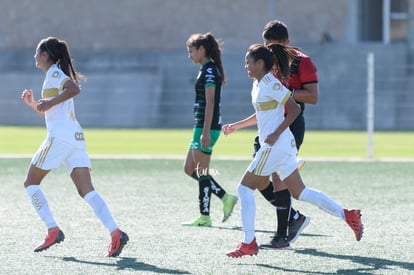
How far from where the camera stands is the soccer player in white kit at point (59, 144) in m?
8.09

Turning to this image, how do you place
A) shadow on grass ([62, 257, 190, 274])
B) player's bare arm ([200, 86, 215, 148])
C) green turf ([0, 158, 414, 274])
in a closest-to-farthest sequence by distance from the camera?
shadow on grass ([62, 257, 190, 274])
green turf ([0, 158, 414, 274])
player's bare arm ([200, 86, 215, 148])

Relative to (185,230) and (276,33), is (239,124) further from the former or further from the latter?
(185,230)

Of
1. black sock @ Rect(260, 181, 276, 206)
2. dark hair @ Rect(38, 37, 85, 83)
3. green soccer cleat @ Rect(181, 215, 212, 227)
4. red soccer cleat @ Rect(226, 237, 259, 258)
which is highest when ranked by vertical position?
dark hair @ Rect(38, 37, 85, 83)

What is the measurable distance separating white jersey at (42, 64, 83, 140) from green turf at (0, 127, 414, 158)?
10.8m

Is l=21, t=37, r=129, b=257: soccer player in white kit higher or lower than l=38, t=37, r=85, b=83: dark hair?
lower

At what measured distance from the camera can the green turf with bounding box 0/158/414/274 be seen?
765 centimetres

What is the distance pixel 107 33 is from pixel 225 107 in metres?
10.8

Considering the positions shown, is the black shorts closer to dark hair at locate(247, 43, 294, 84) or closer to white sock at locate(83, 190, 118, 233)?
dark hair at locate(247, 43, 294, 84)

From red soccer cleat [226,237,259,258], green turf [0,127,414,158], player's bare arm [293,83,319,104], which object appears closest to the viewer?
red soccer cleat [226,237,259,258]

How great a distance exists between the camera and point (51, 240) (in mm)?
8188

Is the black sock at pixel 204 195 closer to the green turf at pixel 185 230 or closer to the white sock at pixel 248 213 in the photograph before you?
the green turf at pixel 185 230

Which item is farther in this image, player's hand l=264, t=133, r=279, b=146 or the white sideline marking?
the white sideline marking

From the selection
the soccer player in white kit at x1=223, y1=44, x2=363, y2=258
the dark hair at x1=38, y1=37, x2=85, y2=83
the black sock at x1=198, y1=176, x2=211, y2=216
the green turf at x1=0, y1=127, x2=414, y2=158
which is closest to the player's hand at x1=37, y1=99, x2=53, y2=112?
the dark hair at x1=38, y1=37, x2=85, y2=83

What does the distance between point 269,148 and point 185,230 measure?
1964mm
